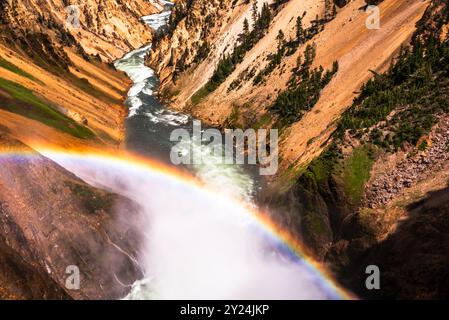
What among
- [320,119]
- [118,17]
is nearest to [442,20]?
[320,119]

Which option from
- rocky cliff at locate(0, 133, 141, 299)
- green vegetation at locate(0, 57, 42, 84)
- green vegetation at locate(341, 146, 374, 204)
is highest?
green vegetation at locate(0, 57, 42, 84)

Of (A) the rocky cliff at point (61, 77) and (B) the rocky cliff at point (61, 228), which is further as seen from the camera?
(A) the rocky cliff at point (61, 77)

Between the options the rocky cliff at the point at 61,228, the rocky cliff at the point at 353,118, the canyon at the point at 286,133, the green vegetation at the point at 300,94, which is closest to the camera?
the rocky cliff at the point at 61,228

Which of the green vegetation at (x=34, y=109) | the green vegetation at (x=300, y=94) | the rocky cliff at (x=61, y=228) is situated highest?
the green vegetation at (x=300, y=94)

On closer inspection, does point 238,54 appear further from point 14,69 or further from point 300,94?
point 14,69

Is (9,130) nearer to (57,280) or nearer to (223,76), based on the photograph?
(57,280)

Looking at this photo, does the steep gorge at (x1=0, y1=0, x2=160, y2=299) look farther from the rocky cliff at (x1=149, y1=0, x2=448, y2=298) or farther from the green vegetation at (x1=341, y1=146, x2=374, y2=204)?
the green vegetation at (x1=341, y1=146, x2=374, y2=204)

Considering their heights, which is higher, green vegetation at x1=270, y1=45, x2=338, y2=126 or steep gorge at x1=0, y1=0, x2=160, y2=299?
green vegetation at x1=270, y1=45, x2=338, y2=126

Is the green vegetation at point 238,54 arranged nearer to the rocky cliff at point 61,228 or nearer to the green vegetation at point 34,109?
the green vegetation at point 34,109

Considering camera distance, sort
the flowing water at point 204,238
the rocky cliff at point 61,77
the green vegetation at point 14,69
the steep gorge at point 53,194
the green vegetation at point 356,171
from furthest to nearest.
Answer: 1. the green vegetation at point 14,69
2. the rocky cliff at point 61,77
3. the green vegetation at point 356,171
4. the flowing water at point 204,238
5. the steep gorge at point 53,194

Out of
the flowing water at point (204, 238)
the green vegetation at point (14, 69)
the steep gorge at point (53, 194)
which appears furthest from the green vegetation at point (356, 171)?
the green vegetation at point (14, 69)

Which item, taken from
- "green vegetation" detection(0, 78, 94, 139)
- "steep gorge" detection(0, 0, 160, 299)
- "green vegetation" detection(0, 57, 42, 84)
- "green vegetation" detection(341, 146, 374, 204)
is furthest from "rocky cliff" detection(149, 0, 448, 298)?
"green vegetation" detection(0, 57, 42, 84)
